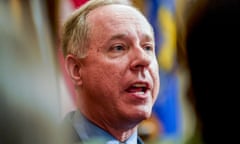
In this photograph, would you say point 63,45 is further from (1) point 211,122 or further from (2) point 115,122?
(1) point 211,122

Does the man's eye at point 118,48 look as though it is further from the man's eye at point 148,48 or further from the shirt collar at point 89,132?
the shirt collar at point 89,132

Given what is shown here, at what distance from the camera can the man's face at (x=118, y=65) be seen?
1.89 metres

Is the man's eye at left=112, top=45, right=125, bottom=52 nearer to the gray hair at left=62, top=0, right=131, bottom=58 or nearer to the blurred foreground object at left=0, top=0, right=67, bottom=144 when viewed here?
the gray hair at left=62, top=0, right=131, bottom=58

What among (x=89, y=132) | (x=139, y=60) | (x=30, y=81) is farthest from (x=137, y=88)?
(x=30, y=81)

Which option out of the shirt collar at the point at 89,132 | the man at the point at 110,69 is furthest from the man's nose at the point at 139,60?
→ the shirt collar at the point at 89,132

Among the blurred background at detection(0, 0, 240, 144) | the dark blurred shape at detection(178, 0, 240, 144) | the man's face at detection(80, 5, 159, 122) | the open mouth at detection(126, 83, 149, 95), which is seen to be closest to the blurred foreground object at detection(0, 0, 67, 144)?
the blurred background at detection(0, 0, 240, 144)

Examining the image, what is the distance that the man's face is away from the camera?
6.21 ft

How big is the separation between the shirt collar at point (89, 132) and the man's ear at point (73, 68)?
0.36ft

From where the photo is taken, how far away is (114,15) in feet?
6.28

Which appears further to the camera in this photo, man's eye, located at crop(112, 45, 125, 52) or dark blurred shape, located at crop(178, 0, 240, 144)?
dark blurred shape, located at crop(178, 0, 240, 144)

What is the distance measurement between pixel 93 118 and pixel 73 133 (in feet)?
0.28

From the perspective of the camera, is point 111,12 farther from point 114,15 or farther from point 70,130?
point 70,130

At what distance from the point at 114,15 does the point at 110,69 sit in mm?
180

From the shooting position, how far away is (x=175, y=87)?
1.97 metres
